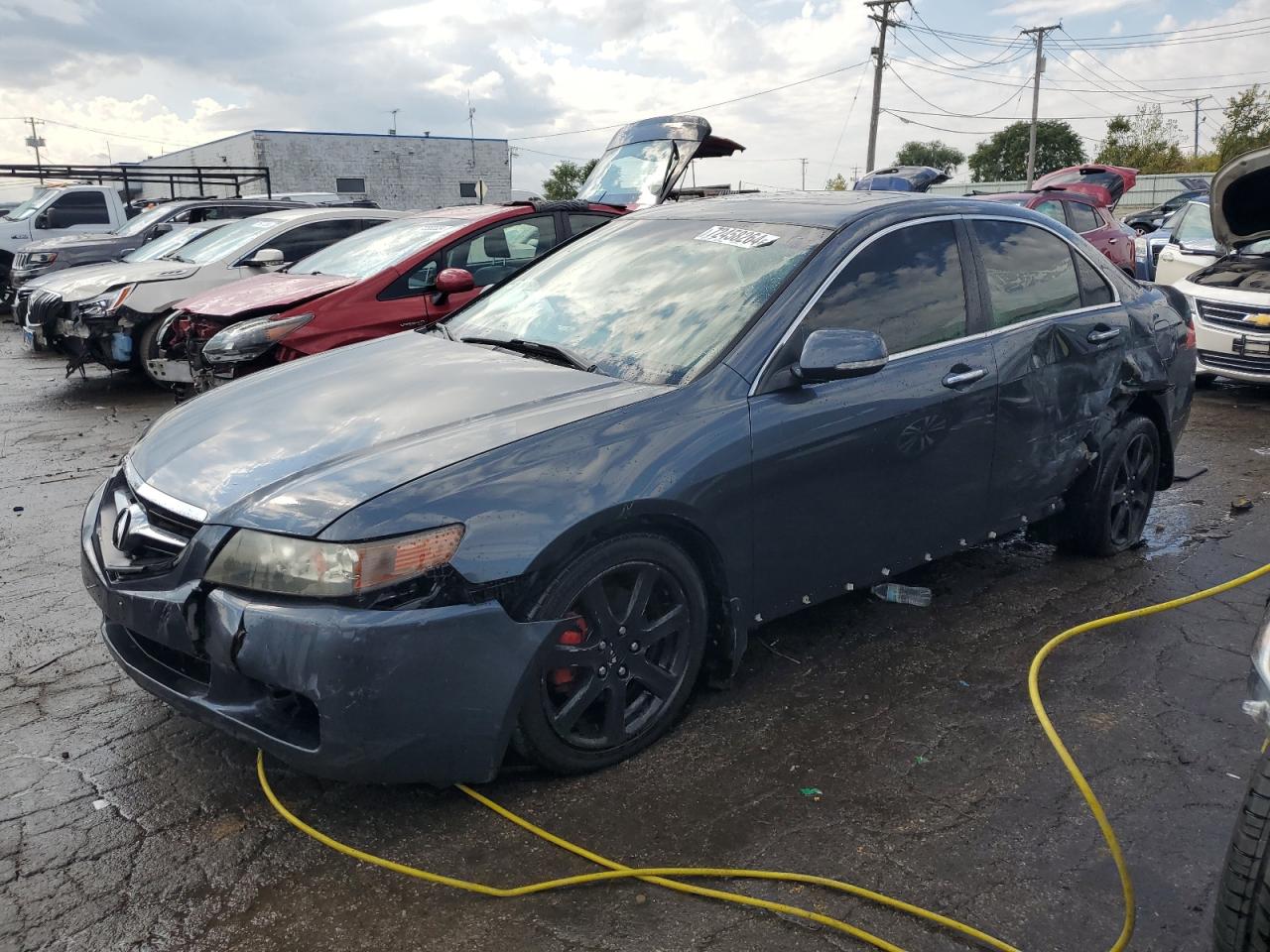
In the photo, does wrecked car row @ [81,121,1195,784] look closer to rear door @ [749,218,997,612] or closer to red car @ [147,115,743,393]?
rear door @ [749,218,997,612]

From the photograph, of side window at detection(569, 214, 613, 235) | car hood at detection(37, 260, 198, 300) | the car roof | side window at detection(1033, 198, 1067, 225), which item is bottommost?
car hood at detection(37, 260, 198, 300)

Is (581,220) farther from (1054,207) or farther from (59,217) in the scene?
(59,217)

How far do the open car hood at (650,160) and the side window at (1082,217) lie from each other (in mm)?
4749

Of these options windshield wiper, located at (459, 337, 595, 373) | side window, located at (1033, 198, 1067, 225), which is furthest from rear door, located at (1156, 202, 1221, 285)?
windshield wiper, located at (459, 337, 595, 373)

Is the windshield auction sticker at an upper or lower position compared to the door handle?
upper

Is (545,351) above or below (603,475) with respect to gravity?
above

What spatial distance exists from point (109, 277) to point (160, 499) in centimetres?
844

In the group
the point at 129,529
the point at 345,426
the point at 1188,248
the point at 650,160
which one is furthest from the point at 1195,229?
the point at 129,529

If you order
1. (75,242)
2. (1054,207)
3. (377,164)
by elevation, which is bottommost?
(1054,207)

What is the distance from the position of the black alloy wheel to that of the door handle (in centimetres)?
126

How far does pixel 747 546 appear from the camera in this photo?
327cm

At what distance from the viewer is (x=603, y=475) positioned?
2893 mm

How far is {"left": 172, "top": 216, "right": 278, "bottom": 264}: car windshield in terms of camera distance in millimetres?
10375

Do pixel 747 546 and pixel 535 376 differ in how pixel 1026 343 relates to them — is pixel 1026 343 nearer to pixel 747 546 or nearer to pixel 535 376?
pixel 747 546
